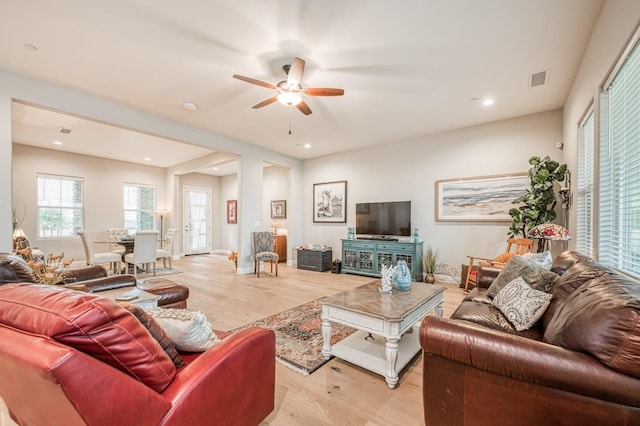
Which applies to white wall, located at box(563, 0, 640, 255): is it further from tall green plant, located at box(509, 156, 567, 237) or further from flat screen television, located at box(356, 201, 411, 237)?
flat screen television, located at box(356, 201, 411, 237)

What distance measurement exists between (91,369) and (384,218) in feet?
17.2

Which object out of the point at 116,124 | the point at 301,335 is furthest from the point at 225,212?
the point at 301,335

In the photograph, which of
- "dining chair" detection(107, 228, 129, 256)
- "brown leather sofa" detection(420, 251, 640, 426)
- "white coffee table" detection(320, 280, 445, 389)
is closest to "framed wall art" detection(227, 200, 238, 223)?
"dining chair" detection(107, 228, 129, 256)

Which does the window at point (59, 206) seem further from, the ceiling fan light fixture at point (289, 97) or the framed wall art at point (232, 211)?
the ceiling fan light fixture at point (289, 97)

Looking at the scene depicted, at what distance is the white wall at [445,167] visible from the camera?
4.31 metres

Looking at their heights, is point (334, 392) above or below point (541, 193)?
below

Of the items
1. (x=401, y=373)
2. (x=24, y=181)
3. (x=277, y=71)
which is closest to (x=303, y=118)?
(x=277, y=71)

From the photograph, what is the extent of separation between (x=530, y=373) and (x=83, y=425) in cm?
156

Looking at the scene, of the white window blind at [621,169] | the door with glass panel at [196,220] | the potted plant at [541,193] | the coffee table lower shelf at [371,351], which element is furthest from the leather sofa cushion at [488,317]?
the door with glass panel at [196,220]

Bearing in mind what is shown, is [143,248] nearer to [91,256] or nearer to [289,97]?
[91,256]

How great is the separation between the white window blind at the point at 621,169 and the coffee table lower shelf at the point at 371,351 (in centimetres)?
157

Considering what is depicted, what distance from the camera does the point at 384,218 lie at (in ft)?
18.4

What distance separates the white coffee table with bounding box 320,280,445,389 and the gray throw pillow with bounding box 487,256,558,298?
1.67 ft

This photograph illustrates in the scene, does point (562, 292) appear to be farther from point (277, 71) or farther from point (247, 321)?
point (277, 71)
